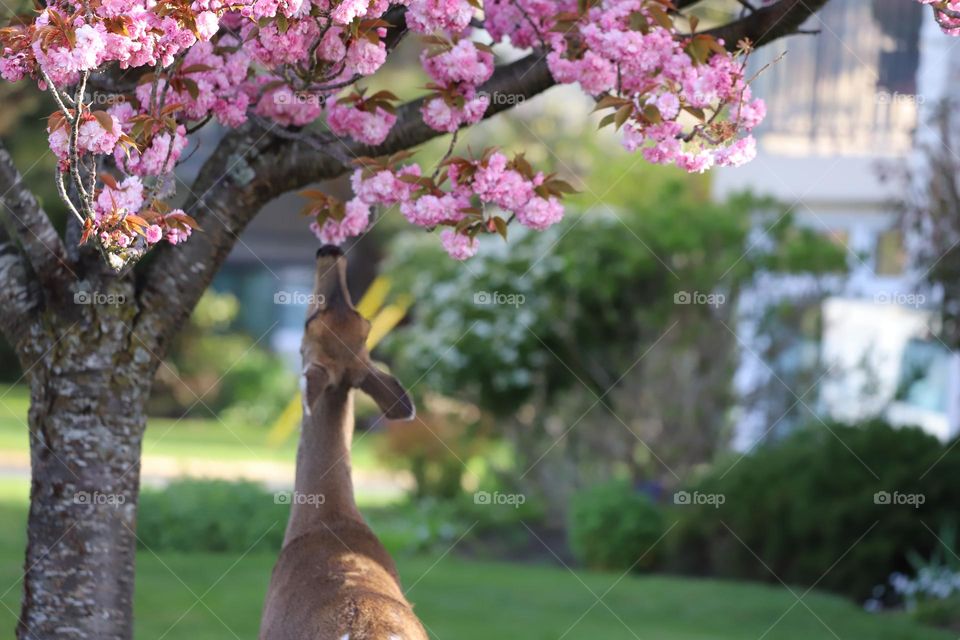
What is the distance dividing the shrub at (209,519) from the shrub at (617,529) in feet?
8.93

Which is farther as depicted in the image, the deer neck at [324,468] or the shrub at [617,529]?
the shrub at [617,529]

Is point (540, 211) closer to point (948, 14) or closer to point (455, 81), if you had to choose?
point (455, 81)

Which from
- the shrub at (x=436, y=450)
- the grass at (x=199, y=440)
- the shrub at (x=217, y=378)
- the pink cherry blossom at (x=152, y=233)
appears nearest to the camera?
the pink cherry blossom at (x=152, y=233)

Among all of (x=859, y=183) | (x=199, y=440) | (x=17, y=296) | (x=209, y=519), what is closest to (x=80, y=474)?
(x=17, y=296)

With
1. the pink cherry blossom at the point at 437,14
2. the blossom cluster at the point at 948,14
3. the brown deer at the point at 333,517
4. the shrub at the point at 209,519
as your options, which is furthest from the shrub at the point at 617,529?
the pink cherry blossom at the point at 437,14

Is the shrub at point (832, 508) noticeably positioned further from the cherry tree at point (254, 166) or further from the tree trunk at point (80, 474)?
the tree trunk at point (80, 474)

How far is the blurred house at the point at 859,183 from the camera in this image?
12844 mm

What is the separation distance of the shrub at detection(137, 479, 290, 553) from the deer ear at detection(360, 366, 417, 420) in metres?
6.47

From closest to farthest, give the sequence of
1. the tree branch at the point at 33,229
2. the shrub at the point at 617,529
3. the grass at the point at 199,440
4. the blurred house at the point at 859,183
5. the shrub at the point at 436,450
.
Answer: the tree branch at the point at 33,229 < the shrub at the point at 617,529 < the blurred house at the point at 859,183 < the shrub at the point at 436,450 < the grass at the point at 199,440

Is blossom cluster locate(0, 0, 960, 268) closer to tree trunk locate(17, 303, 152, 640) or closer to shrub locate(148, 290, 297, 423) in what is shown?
tree trunk locate(17, 303, 152, 640)

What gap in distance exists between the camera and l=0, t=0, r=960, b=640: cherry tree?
4.46 meters

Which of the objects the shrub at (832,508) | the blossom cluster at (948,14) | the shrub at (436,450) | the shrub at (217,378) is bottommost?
the shrub at (217,378)

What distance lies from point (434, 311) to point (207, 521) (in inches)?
137

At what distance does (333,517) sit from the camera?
4.64m
